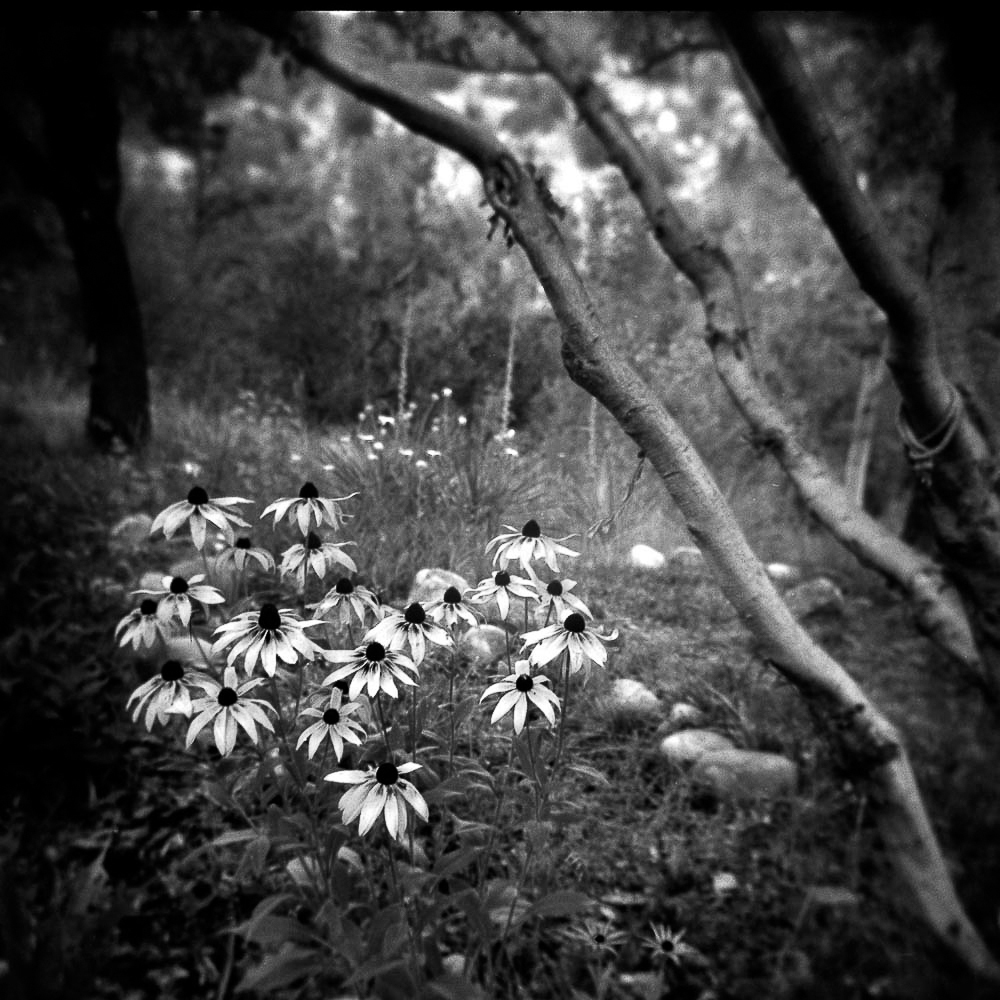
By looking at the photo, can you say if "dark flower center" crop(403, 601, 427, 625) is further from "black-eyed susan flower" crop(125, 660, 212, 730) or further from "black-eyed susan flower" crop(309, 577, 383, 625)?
"black-eyed susan flower" crop(125, 660, 212, 730)

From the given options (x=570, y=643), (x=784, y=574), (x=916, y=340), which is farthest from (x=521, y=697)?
(x=784, y=574)

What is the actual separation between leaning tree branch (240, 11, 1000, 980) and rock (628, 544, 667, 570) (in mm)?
234

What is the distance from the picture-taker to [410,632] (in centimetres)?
91

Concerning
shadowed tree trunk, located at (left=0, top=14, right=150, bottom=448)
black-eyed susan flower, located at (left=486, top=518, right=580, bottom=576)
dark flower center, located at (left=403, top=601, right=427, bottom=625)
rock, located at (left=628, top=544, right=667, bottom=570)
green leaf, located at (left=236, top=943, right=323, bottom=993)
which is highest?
A: shadowed tree trunk, located at (left=0, top=14, right=150, bottom=448)

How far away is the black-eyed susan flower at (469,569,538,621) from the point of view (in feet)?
3.15

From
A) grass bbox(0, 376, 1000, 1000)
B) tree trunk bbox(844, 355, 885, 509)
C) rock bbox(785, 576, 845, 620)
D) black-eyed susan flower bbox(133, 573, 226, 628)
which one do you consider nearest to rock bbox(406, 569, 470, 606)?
grass bbox(0, 376, 1000, 1000)

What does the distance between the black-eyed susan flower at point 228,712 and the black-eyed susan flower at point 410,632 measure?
0.63 feet

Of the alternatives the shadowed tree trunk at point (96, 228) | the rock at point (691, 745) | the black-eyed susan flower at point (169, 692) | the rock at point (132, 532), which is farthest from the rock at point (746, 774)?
the shadowed tree trunk at point (96, 228)

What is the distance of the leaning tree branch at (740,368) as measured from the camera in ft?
3.73

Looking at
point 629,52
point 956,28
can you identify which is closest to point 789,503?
point 956,28

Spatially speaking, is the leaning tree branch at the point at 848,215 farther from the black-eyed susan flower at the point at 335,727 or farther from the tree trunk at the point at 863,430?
the tree trunk at the point at 863,430

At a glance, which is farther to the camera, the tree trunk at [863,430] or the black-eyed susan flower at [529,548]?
the tree trunk at [863,430]

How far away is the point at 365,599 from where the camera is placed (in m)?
1.02

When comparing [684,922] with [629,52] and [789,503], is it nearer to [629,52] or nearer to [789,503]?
[789,503]
